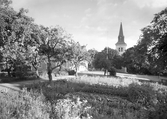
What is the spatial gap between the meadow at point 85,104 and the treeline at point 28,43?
422 cm

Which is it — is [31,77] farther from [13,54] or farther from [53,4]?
[53,4]

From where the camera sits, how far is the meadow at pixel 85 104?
3371 mm

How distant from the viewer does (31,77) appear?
1759cm

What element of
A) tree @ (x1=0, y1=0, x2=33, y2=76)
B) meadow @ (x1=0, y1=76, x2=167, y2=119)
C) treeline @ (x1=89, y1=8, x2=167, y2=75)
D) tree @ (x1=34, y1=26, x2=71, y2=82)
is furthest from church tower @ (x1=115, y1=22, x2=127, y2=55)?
tree @ (x1=0, y1=0, x2=33, y2=76)

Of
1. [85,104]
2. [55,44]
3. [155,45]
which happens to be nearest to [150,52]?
[155,45]

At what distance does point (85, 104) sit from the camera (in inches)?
203

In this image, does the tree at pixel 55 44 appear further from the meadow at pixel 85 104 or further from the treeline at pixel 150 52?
the treeline at pixel 150 52

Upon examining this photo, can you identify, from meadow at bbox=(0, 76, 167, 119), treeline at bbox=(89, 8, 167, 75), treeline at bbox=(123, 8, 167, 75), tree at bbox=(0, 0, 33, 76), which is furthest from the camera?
tree at bbox=(0, 0, 33, 76)

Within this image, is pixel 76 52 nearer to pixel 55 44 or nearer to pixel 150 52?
pixel 55 44

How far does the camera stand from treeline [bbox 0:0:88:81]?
27.3ft

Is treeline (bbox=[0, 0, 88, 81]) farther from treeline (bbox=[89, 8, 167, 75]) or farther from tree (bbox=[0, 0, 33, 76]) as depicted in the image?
treeline (bbox=[89, 8, 167, 75])

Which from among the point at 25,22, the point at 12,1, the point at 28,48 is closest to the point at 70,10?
the point at 25,22

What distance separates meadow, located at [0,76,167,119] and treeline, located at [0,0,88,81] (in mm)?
4223

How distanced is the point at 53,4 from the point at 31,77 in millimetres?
12928
